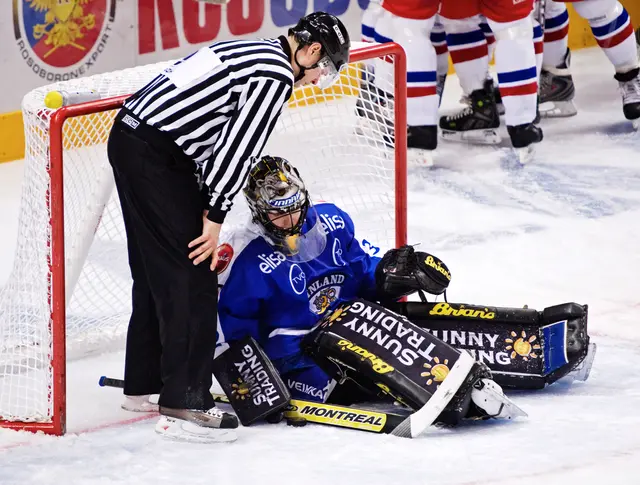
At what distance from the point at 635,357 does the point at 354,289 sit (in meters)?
0.90

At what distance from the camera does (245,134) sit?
303 centimetres

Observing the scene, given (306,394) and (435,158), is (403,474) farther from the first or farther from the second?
(435,158)

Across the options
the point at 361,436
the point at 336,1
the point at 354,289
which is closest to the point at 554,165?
the point at 336,1

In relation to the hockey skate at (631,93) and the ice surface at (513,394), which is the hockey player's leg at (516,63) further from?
the hockey skate at (631,93)

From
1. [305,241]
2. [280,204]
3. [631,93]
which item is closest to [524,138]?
[631,93]

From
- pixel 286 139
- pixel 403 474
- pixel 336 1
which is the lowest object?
pixel 403 474

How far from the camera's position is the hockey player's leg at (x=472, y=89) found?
635cm

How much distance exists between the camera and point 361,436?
3.26 m

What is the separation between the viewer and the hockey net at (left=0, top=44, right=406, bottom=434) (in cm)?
337

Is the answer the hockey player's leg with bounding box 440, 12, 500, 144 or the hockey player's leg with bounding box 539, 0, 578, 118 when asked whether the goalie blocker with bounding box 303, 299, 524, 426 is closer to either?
the hockey player's leg with bounding box 440, 12, 500, 144

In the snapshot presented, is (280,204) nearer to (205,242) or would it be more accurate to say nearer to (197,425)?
(205,242)

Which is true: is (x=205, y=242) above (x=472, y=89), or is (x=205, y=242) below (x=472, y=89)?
below

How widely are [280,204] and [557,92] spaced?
3.81m

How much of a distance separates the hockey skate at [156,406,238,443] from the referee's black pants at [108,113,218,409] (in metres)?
0.02
